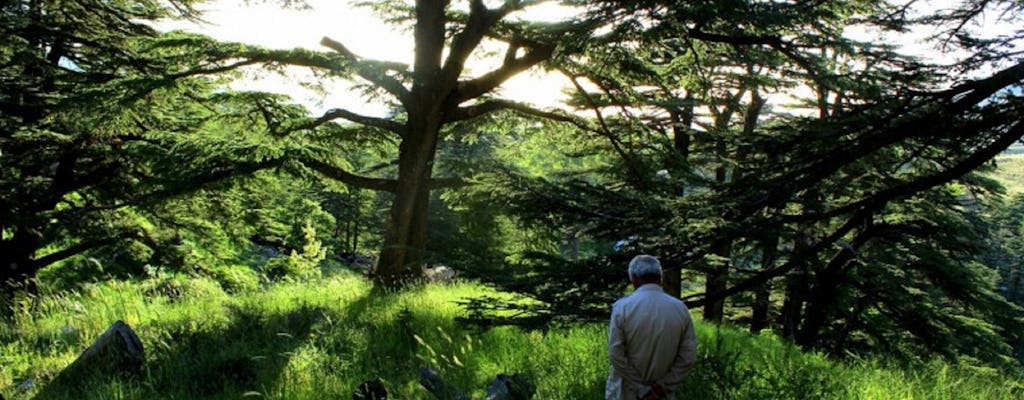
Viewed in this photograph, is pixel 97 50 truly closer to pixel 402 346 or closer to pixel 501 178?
pixel 402 346

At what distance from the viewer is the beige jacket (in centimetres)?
367

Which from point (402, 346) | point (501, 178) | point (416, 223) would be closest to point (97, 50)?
point (416, 223)

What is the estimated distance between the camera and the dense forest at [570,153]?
466 centimetres

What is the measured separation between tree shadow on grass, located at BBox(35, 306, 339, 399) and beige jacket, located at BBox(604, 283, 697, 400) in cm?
313

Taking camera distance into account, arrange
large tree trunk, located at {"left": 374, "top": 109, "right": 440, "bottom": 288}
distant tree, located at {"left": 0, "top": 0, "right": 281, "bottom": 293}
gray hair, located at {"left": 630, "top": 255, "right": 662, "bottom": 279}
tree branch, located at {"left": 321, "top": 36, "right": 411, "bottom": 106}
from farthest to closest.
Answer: large tree trunk, located at {"left": 374, "top": 109, "right": 440, "bottom": 288}, distant tree, located at {"left": 0, "top": 0, "right": 281, "bottom": 293}, tree branch, located at {"left": 321, "top": 36, "right": 411, "bottom": 106}, gray hair, located at {"left": 630, "top": 255, "right": 662, "bottom": 279}

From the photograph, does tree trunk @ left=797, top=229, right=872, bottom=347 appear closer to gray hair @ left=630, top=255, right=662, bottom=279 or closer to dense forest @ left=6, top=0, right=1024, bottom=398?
dense forest @ left=6, top=0, right=1024, bottom=398

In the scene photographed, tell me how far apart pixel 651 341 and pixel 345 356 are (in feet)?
13.0

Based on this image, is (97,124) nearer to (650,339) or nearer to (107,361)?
(107,361)

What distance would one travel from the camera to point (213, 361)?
5918 mm

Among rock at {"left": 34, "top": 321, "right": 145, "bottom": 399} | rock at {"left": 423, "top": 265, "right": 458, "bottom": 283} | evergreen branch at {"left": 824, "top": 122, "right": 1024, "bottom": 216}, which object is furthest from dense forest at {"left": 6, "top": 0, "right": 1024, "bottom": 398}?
rock at {"left": 34, "top": 321, "right": 145, "bottom": 399}

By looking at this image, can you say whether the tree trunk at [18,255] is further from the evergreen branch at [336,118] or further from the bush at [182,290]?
the evergreen branch at [336,118]

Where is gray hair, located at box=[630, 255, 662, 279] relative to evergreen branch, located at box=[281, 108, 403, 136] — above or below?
below

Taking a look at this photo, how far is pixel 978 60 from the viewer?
167 inches

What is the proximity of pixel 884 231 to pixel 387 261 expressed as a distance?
34.9 feet
